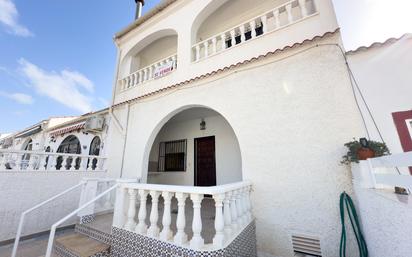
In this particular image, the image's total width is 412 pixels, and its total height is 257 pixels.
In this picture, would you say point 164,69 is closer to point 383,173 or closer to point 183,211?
point 183,211

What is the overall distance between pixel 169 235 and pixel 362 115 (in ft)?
16.4

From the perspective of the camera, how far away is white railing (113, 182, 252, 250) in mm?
2914

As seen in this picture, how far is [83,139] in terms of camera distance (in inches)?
483

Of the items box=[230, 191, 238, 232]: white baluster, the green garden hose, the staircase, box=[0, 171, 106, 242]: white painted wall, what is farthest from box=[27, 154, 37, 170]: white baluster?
the green garden hose

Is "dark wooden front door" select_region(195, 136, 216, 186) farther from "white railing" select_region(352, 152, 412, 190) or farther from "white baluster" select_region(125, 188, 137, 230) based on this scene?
"white railing" select_region(352, 152, 412, 190)

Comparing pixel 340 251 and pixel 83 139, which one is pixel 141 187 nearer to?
pixel 340 251

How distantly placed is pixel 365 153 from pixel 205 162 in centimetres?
759

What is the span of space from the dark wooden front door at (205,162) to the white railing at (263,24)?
492 cm

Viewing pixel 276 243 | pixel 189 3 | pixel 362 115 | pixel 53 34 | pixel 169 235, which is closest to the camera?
pixel 169 235

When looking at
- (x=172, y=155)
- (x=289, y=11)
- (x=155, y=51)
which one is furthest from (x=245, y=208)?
(x=155, y=51)

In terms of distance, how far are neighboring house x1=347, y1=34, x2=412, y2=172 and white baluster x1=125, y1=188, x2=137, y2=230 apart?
18.7ft

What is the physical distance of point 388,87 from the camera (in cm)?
369

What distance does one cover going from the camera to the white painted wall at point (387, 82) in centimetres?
356

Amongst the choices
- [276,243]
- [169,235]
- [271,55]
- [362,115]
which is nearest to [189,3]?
[271,55]
